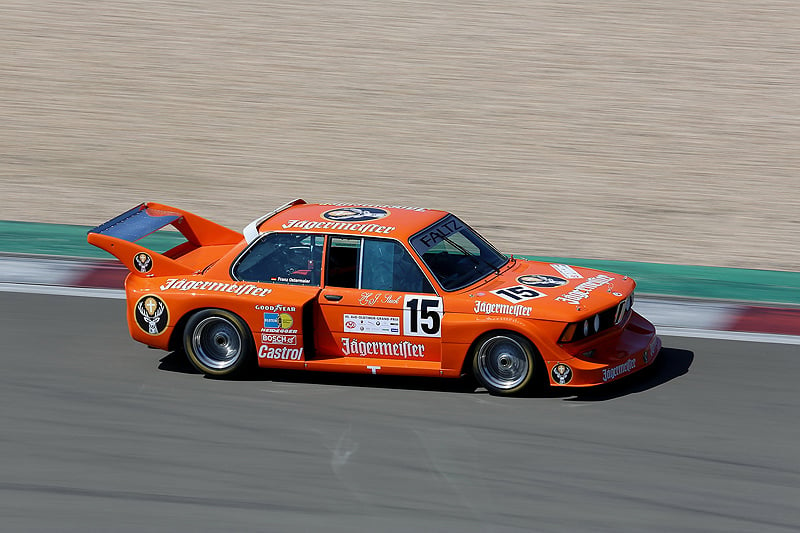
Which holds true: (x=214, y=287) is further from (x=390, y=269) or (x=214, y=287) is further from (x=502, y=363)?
(x=502, y=363)

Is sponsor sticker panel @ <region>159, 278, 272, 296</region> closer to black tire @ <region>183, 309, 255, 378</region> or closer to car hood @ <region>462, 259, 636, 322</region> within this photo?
black tire @ <region>183, 309, 255, 378</region>

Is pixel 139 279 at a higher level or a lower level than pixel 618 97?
lower

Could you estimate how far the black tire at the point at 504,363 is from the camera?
7906 mm

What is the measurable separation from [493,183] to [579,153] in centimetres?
159

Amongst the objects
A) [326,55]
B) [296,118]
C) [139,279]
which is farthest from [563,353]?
[326,55]

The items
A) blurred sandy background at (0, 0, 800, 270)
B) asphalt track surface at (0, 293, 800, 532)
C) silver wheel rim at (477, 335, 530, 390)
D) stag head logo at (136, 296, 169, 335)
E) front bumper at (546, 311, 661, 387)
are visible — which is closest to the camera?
asphalt track surface at (0, 293, 800, 532)

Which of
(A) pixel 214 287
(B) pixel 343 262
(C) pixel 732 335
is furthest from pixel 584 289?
(A) pixel 214 287

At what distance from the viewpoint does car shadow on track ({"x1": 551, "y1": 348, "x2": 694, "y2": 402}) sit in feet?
26.8

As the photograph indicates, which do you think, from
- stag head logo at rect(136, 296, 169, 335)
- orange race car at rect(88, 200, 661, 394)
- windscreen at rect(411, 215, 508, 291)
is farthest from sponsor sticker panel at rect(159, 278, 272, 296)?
windscreen at rect(411, 215, 508, 291)

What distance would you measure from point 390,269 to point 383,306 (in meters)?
0.31

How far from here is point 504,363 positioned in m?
8.05

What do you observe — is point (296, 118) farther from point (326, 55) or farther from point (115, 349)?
point (115, 349)

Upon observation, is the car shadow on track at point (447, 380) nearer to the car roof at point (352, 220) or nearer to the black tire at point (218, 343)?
the black tire at point (218, 343)

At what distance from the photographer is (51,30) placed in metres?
19.5
